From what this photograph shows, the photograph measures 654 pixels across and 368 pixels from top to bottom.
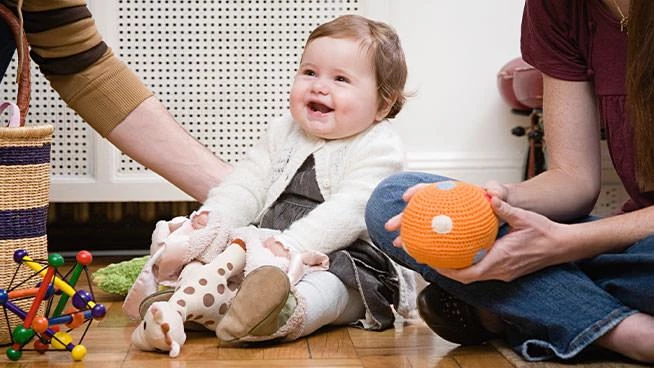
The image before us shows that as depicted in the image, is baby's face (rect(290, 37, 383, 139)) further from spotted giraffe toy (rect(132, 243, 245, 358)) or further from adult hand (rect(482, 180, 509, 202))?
adult hand (rect(482, 180, 509, 202))

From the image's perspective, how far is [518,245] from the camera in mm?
1225

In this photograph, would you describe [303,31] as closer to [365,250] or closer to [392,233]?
[365,250]

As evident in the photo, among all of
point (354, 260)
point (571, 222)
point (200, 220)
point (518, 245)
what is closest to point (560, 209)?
point (571, 222)

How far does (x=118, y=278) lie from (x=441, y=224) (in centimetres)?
76

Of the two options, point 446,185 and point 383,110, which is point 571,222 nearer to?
point 446,185

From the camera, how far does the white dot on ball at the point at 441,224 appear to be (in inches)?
47.4

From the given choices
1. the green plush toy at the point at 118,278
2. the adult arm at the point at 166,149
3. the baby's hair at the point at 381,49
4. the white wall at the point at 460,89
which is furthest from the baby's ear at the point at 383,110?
the white wall at the point at 460,89

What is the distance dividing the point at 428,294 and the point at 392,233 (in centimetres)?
11

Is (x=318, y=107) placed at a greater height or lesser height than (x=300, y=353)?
greater

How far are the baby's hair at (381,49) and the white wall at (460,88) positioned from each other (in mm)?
973

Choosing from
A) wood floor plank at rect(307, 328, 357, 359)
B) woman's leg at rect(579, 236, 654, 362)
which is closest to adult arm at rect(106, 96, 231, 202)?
wood floor plank at rect(307, 328, 357, 359)

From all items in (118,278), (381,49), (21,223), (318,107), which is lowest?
(118,278)

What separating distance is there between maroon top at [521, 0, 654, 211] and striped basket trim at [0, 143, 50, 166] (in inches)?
27.0

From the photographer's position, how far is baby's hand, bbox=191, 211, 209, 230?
160cm
